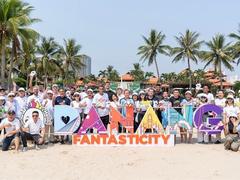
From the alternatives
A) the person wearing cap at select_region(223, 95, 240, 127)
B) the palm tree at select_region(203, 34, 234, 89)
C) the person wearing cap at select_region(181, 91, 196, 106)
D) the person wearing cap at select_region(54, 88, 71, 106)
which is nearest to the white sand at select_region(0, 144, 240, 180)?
the person wearing cap at select_region(223, 95, 240, 127)

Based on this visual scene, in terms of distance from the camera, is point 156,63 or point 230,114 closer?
point 230,114

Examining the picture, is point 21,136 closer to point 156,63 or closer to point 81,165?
point 81,165

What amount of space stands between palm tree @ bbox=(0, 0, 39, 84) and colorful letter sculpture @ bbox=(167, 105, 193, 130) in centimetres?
2033

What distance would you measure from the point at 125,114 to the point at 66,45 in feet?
174

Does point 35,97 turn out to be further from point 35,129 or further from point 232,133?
point 232,133

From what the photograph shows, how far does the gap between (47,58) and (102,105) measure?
159ft

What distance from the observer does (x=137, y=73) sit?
73812 millimetres

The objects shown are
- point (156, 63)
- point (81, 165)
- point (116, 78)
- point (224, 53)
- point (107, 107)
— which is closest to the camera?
point (81, 165)

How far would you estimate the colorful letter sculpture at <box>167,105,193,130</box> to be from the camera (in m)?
11.3

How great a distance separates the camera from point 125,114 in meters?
11.3

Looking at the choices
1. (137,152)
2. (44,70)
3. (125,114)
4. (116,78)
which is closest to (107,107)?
(125,114)

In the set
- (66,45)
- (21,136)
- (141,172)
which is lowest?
(141,172)

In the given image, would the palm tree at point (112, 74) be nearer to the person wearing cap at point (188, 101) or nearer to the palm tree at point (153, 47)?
the palm tree at point (153, 47)

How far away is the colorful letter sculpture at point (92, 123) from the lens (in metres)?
11.2
